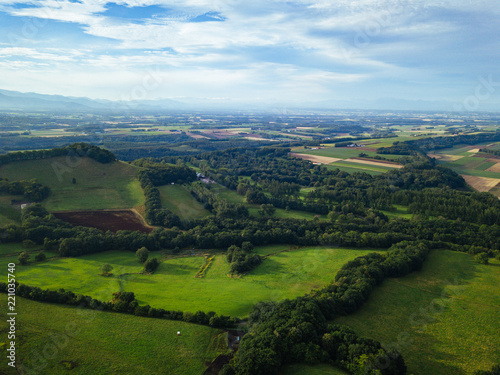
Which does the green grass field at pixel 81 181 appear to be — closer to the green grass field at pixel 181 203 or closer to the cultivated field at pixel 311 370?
the green grass field at pixel 181 203

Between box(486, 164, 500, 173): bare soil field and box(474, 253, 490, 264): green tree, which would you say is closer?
box(474, 253, 490, 264): green tree

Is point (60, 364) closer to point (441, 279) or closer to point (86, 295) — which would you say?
point (86, 295)

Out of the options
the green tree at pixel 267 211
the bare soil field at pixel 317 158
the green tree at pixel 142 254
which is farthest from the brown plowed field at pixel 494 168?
the green tree at pixel 142 254

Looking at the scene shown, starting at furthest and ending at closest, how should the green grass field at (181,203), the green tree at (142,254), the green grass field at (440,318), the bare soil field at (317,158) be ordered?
1. the bare soil field at (317,158)
2. the green grass field at (181,203)
3. the green tree at (142,254)
4. the green grass field at (440,318)

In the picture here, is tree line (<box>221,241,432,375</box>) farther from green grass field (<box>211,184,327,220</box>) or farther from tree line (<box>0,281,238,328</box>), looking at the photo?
green grass field (<box>211,184,327,220</box>)

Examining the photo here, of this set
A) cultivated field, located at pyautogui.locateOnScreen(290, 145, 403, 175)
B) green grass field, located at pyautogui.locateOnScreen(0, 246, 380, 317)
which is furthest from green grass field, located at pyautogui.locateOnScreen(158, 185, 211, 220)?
cultivated field, located at pyautogui.locateOnScreen(290, 145, 403, 175)

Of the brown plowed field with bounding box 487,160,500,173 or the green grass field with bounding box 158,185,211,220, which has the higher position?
the brown plowed field with bounding box 487,160,500,173
